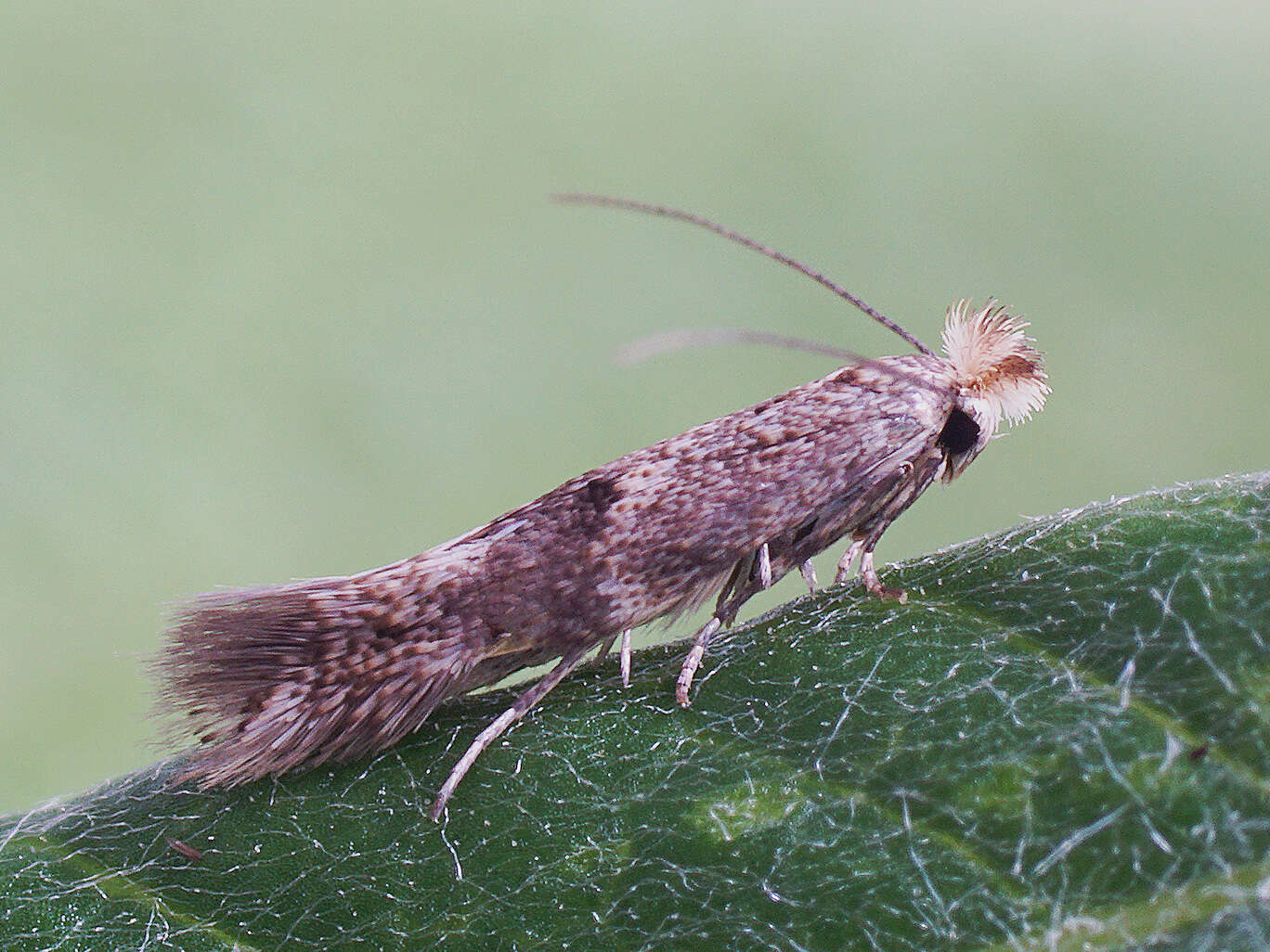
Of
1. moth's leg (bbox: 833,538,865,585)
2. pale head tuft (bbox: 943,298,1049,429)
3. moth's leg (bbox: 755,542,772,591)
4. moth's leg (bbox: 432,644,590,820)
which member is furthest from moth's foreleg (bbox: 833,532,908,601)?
moth's leg (bbox: 432,644,590,820)

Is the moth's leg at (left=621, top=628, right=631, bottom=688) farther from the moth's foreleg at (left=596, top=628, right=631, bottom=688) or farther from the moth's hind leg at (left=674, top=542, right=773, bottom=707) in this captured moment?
the moth's hind leg at (left=674, top=542, right=773, bottom=707)

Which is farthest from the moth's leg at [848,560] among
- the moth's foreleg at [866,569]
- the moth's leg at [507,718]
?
the moth's leg at [507,718]

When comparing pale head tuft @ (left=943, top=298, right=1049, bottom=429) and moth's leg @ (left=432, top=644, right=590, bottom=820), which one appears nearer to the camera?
moth's leg @ (left=432, top=644, right=590, bottom=820)

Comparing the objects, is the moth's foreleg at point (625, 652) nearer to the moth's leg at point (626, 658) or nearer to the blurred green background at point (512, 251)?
the moth's leg at point (626, 658)

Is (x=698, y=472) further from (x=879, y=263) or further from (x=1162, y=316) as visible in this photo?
(x=1162, y=316)

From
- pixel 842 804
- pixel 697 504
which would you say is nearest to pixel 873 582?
pixel 697 504
